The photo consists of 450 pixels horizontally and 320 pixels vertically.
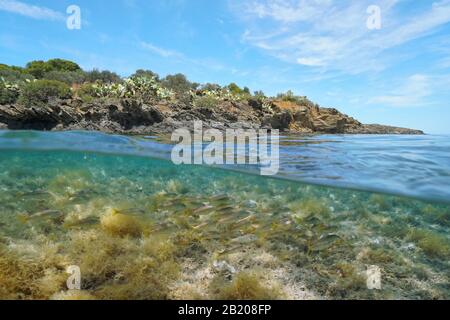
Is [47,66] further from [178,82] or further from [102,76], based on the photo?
[178,82]

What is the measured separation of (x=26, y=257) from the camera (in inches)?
272

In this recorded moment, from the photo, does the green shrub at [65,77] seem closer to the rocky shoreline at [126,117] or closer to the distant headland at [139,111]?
the distant headland at [139,111]

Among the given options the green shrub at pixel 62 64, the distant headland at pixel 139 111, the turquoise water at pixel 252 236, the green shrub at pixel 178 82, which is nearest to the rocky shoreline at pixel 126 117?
the distant headland at pixel 139 111

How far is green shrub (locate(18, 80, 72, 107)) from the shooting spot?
78.4ft

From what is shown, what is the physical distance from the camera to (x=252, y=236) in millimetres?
8945

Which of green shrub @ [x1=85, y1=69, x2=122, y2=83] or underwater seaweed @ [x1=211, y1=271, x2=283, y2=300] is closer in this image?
underwater seaweed @ [x1=211, y1=271, x2=283, y2=300]

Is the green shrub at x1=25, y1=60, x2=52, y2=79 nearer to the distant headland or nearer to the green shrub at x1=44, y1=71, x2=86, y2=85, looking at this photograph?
the green shrub at x1=44, y1=71, x2=86, y2=85

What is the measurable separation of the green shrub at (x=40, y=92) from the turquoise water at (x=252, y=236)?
10.8 meters

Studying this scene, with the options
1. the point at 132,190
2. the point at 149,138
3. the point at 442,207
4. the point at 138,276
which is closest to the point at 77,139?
the point at 149,138

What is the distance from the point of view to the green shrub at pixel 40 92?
23.9m

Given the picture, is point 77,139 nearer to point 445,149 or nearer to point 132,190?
point 132,190

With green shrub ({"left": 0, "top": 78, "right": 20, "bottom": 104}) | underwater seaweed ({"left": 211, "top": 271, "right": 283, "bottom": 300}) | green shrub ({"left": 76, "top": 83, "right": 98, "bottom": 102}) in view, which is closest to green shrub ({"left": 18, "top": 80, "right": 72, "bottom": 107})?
green shrub ({"left": 0, "top": 78, "right": 20, "bottom": 104})

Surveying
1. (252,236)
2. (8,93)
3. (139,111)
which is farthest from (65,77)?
(252,236)

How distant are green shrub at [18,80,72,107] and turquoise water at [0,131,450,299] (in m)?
10.8
